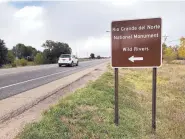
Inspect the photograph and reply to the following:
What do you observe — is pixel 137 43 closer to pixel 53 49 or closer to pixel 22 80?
pixel 22 80

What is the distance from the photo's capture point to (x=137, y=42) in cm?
763

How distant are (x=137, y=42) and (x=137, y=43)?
0.02 m

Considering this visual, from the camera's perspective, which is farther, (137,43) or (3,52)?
(3,52)

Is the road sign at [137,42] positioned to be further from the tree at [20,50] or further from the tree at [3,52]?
the tree at [20,50]

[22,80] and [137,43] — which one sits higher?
[137,43]

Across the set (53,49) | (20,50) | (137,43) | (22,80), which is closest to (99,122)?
(137,43)

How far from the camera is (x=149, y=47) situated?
7605 mm

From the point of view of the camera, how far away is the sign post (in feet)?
24.8

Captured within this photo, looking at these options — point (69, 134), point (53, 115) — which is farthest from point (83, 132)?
point (53, 115)

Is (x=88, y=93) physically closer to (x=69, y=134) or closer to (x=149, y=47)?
(x=149, y=47)

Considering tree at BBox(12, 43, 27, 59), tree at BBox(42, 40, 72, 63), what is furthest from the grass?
tree at BBox(12, 43, 27, 59)

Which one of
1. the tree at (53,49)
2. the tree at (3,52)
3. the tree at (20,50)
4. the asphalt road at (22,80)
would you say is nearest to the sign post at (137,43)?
the asphalt road at (22,80)

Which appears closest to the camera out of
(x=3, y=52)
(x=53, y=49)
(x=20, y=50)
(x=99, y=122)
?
(x=99, y=122)

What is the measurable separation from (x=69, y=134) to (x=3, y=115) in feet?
7.43
